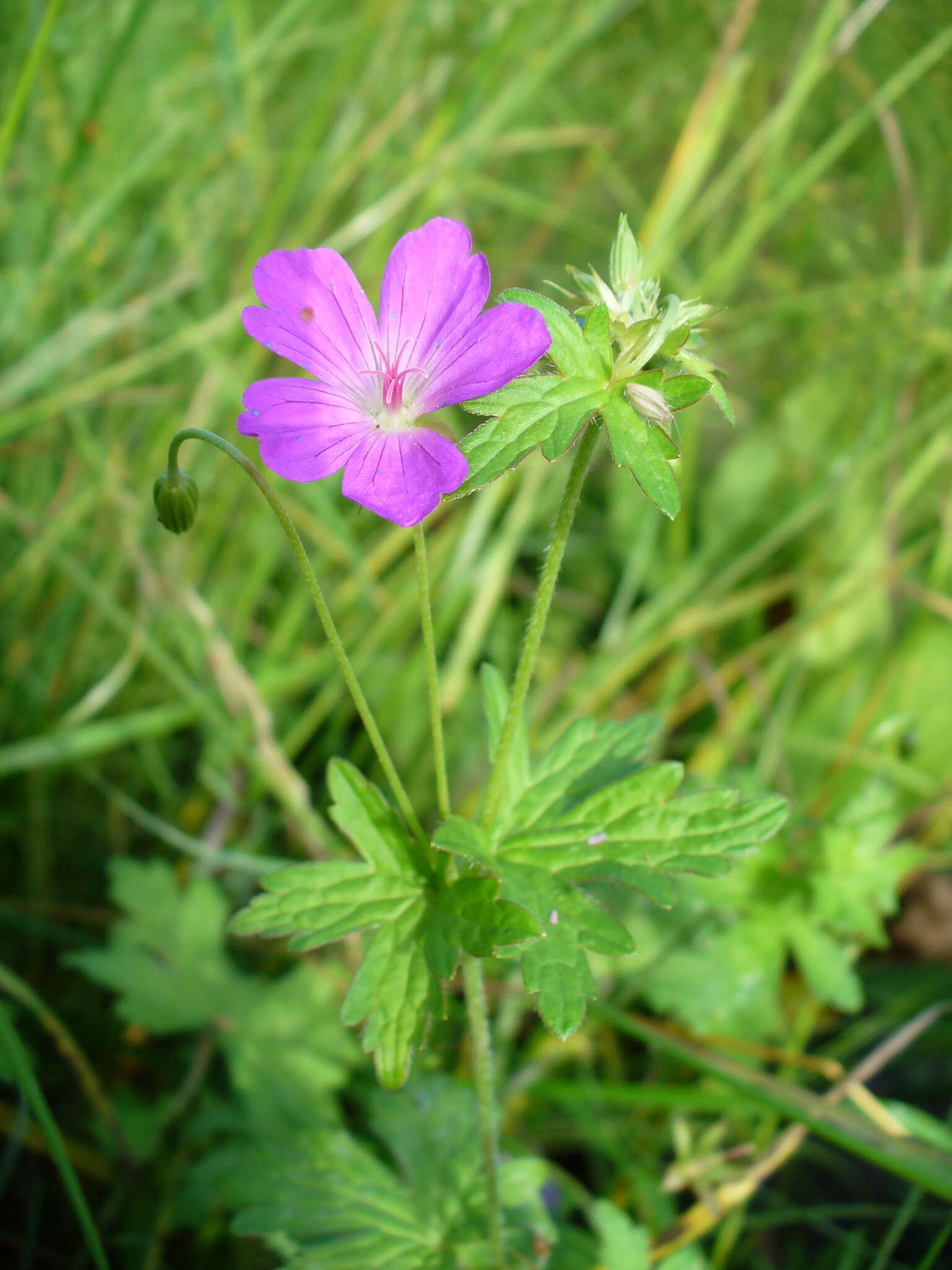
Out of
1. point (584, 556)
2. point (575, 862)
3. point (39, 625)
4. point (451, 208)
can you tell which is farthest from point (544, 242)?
point (575, 862)

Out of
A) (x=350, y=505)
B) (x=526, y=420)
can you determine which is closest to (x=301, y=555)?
(x=526, y=420)

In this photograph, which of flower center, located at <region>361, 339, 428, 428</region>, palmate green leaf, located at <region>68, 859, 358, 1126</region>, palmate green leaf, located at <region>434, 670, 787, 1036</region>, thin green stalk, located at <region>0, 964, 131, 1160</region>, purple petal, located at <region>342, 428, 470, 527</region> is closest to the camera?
purple petal, located at <region>342, 428, 470, 527</region>

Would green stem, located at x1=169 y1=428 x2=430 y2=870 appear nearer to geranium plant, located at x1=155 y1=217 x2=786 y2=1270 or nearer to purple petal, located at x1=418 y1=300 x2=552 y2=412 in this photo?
geranium plant, located at x1=155 y1=217 x2=786 y2=1270

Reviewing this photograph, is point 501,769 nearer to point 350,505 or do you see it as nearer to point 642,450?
point 642,450

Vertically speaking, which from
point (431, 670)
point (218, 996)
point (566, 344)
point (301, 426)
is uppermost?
point (566, 344)

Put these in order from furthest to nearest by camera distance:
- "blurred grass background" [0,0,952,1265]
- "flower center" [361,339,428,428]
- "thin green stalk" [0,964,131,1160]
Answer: "blurred grass background" [0,0,952,1265]
"thin green stalk" [0,964,131,1160]
"flower center" [361,339,428,428]

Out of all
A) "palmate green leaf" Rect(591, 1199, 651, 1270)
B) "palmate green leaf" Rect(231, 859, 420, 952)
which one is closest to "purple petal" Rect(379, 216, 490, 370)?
"palmate green leaf" Rect(231, 859, 420, 952)
